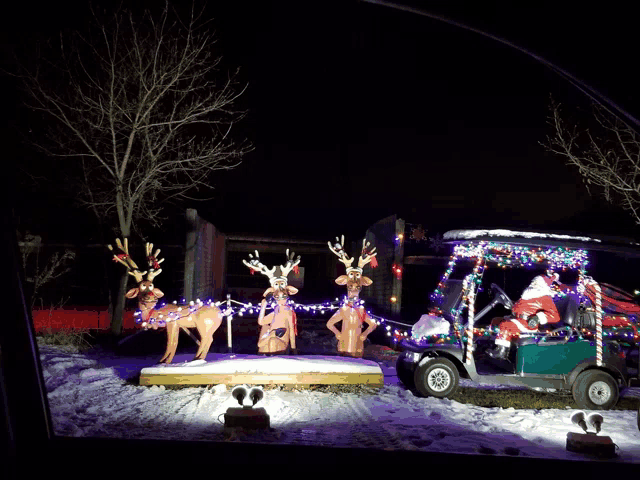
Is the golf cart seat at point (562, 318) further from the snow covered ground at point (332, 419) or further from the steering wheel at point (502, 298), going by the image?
the snow covered ground at point (332, 419)

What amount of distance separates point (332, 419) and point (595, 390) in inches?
165

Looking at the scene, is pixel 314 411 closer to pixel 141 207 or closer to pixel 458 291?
pixel 458 291

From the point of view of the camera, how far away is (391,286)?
48.9 feet

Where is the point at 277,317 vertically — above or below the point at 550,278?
below

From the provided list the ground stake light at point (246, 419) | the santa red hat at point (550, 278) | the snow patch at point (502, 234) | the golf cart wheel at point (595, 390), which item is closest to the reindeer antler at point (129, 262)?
the ground stake light at point (246, 419)

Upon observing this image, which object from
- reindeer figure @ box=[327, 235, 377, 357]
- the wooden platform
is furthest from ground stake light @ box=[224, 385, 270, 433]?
reindeer figure @ box=[327, 235, 377, 357]

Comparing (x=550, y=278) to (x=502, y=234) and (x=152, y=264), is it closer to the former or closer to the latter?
(x=502, y=234)

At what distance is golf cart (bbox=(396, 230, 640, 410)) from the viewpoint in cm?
758

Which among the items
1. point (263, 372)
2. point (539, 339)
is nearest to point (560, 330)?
point (539, 339)

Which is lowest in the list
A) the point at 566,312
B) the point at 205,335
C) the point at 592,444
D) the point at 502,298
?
the point at 592,444

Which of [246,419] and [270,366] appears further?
[270,366]

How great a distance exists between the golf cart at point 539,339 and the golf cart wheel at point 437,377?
0.05ft

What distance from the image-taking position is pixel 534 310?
8.41m

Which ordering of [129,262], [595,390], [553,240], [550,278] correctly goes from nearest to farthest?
[553,240] → [595,390] → [550,278] → [129,262]
